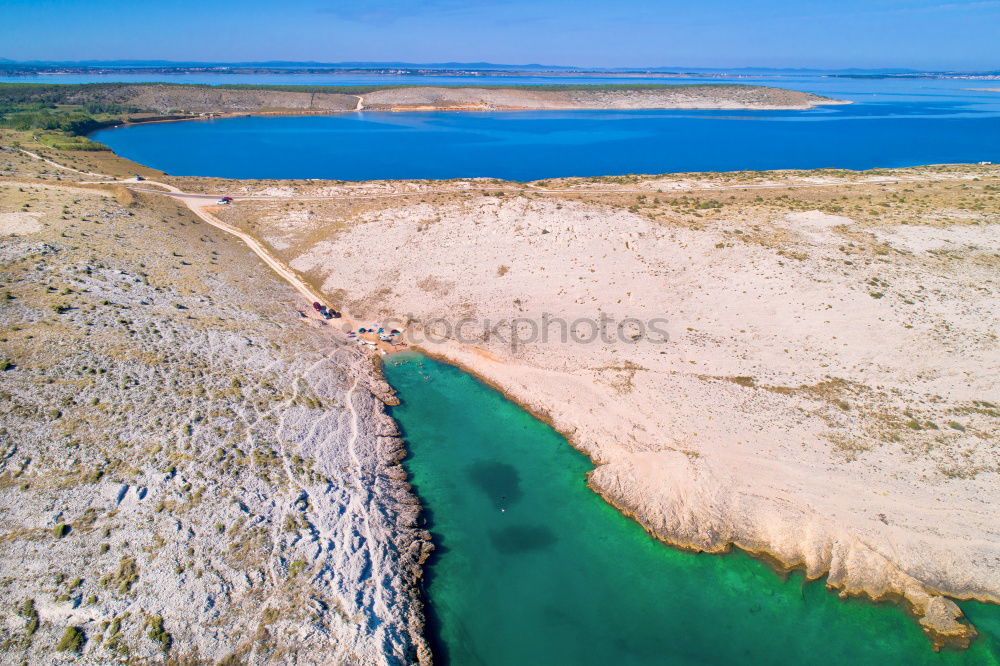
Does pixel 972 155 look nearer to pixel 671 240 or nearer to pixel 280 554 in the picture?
pixel 671 240

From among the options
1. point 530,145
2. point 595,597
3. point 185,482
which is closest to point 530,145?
point 530,145

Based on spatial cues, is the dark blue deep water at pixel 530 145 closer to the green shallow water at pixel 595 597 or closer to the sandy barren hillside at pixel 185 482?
the sandy barren hillside at pixel 185 482

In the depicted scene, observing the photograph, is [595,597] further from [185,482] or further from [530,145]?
[530,145]

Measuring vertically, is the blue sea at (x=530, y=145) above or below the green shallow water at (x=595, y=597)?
above

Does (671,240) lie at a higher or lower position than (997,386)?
higher

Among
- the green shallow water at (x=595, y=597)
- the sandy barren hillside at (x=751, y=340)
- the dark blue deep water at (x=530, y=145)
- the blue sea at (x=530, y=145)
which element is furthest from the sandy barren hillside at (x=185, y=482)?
the blue sea at (x=530, y=145)

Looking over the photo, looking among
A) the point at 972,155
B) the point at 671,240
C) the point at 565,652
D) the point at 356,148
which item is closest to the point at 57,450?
the point at 565,652

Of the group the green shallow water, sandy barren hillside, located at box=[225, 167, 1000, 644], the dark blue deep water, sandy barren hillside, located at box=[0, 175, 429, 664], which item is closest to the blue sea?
the dark blue deep water
